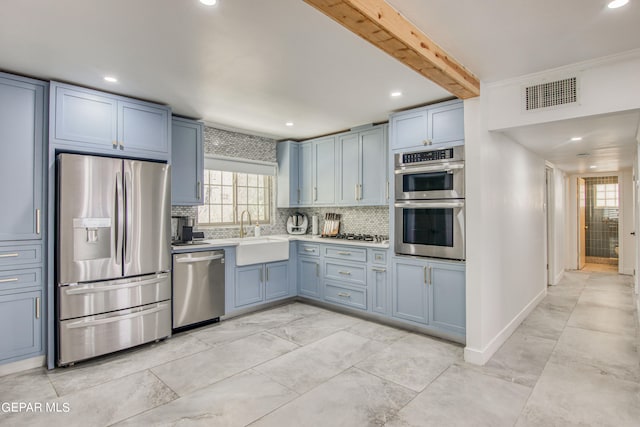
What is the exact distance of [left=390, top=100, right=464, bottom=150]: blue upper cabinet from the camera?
3.39 meters

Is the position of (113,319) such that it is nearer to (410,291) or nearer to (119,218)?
(119,218)

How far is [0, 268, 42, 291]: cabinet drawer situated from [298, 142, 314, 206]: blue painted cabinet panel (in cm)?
327

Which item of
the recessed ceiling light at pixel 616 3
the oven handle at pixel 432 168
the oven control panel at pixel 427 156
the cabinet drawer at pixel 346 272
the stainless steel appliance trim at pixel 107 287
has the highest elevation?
the recessed ceiling light at pixel 616 3

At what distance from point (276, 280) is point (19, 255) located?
2698 mm

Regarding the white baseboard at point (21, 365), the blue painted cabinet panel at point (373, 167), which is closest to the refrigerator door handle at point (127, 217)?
the white baseboard at point (21, 365)

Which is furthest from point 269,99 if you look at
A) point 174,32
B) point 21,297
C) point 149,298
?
point 21,297

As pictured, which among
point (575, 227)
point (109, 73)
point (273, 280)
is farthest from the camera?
point (575, 227)

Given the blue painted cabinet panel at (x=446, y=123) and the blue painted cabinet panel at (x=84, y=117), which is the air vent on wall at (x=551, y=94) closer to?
the blue painted cabinet panel at (x=446, y=123)

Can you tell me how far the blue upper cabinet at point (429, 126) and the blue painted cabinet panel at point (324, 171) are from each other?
4.00 ft

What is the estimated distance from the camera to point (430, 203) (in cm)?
355

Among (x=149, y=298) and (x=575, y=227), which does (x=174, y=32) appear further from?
(x=575, y=227)

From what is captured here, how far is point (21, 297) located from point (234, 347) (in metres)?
1.81

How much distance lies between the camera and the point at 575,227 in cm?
725

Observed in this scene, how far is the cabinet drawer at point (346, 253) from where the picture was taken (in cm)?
421
